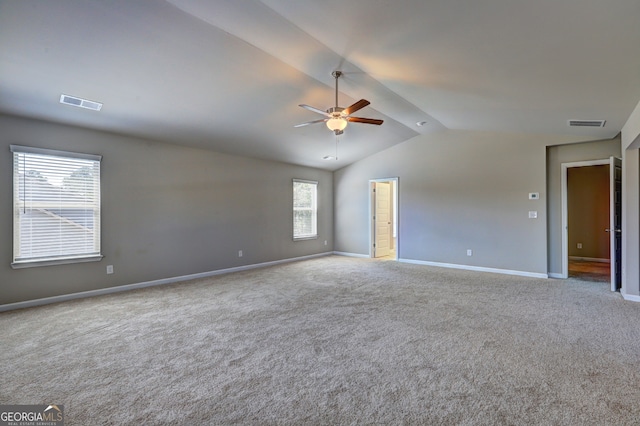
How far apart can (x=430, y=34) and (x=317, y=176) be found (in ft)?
18.7

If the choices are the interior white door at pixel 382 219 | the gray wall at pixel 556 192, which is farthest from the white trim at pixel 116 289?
the gray wall at pixel 556 192

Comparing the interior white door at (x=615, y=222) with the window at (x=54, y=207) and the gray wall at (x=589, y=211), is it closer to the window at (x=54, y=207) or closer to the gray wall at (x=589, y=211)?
the gray wall at (x=589, y=211)

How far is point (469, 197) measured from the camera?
648 centimetres

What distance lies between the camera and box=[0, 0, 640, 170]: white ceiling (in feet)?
7.80

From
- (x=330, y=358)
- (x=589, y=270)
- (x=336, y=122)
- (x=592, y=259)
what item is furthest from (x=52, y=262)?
(x=592, y=259)

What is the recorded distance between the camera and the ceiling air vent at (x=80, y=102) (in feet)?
11.9

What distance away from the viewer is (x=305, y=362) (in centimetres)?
252

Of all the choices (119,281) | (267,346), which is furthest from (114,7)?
(119,281)

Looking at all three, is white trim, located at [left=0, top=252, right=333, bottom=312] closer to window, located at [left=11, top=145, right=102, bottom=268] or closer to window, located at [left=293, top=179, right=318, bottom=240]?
window, located at [left=11, top=145, right=102, bottom=268]

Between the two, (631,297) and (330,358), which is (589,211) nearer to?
(631,297)

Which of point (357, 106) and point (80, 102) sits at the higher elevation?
point (80, 102)

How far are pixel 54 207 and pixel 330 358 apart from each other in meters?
4.23

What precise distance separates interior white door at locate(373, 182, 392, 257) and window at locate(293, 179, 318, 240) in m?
1.57

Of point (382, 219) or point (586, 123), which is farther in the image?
point (382, 219)
